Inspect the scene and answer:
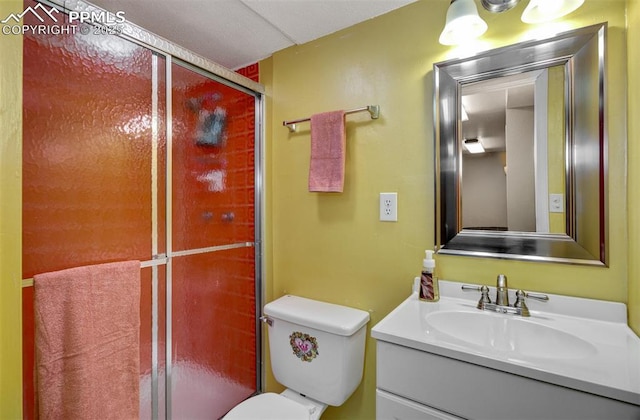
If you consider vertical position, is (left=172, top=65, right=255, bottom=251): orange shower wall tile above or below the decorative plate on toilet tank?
above

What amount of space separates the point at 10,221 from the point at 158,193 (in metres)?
0.47

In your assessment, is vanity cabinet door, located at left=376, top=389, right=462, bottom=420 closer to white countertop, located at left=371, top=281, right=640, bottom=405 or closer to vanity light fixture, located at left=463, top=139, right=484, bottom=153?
white countertop, located at left=371, top=281, right=640, bottom=405

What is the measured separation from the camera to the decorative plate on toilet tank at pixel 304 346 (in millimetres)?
1339

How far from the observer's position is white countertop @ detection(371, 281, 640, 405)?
67cm

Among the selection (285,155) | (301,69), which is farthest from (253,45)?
(285,155)

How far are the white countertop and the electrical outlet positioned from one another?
34cm

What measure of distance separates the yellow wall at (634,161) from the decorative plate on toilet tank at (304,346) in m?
1.09

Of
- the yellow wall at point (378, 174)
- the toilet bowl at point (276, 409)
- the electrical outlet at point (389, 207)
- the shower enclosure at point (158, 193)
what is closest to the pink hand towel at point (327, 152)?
the yellow wall at point (378, 174)

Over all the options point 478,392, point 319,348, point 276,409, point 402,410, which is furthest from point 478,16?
point 276,409

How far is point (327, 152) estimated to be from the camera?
1441 millimetres

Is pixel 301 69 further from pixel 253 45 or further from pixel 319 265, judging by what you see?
pixel 319 265

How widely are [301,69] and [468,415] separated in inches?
63.4

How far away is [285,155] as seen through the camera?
170 cm

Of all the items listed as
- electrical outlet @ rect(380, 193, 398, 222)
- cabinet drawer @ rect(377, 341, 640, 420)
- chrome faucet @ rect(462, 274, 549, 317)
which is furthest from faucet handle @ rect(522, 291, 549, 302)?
electrical outlet @ rect(380, 193, 398, 222)
